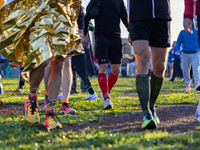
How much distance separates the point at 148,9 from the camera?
3.39 metres

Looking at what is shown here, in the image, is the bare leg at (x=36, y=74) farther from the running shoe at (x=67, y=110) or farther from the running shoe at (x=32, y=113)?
the running shoe at (x=67, y=110)

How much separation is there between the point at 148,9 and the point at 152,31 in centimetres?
29

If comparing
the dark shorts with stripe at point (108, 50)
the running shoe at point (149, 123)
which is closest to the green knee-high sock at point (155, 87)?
the running shoe at point (149, 123)

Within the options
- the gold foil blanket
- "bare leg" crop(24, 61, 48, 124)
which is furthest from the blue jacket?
"bare leg" crop(24, 61, 48, 124)

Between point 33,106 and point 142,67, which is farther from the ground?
point 142,67

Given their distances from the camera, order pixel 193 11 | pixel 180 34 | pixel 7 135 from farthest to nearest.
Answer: pixel 180 34 → pixel 193 11 → pixel 7 135

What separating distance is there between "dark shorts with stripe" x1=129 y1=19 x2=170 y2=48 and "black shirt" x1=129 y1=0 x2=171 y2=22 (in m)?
0.05

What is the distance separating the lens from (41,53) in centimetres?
296

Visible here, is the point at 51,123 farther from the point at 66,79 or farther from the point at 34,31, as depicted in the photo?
the point at 66,79

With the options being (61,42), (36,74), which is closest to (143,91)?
(61,42)

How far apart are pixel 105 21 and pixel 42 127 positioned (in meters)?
2.79

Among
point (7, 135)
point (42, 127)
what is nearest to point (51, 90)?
point (42, 127)

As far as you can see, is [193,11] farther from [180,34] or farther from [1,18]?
[180,34]

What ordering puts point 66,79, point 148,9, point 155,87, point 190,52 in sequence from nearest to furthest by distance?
point 148,9, point 155,87, point 66,79, point 190,52
